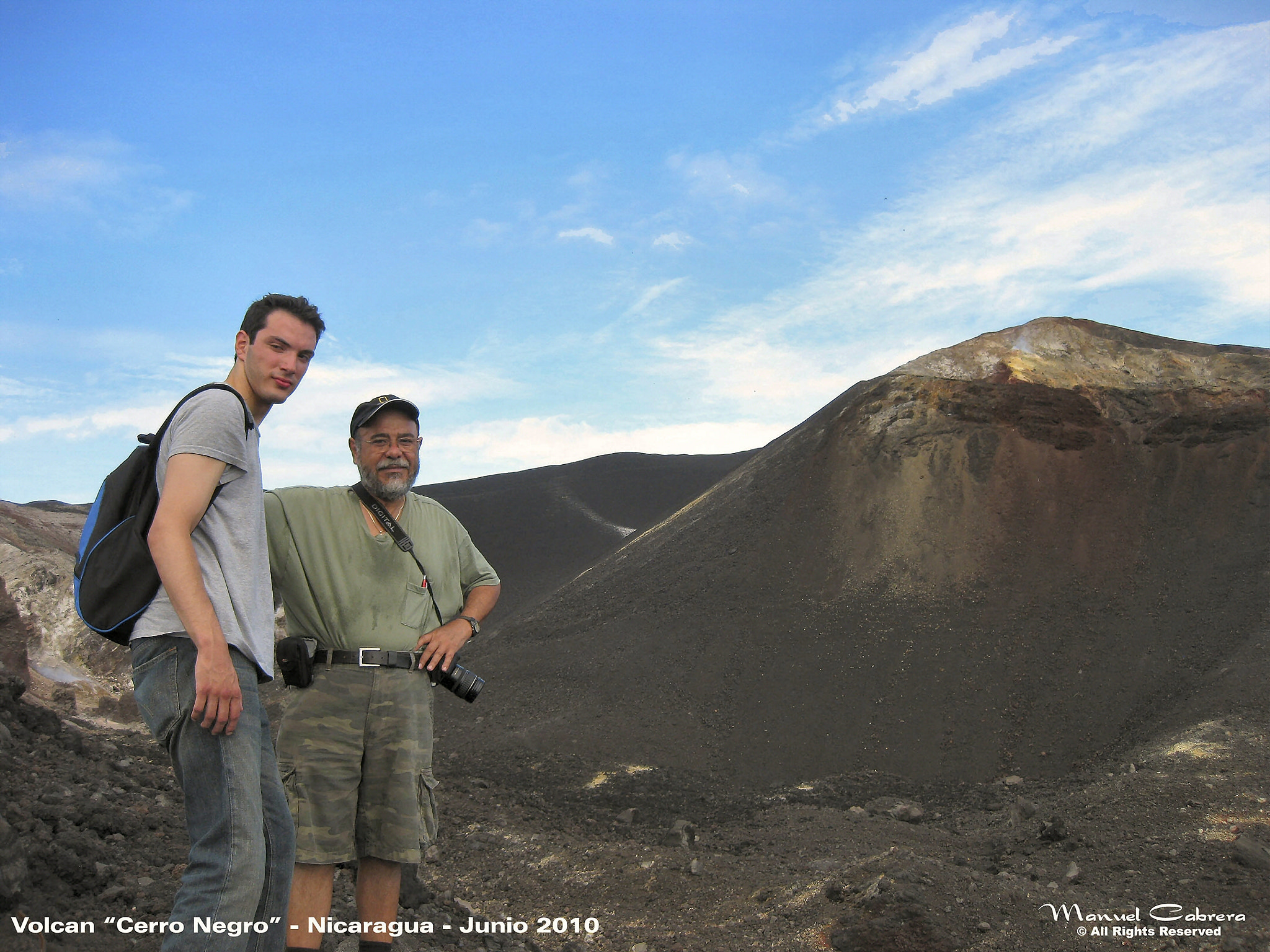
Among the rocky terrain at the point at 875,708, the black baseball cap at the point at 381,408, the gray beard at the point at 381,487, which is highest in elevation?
the black baseball cap at the point at 381,408

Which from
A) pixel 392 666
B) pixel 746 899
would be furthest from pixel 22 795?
pixel 746 899

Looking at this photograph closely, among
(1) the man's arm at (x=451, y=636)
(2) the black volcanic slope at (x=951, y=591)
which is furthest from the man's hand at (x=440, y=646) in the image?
(2) the black volcanic slope at (x=951, y=591)

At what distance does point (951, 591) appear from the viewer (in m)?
13.0

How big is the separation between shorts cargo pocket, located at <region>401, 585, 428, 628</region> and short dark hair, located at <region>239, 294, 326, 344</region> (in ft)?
3.38

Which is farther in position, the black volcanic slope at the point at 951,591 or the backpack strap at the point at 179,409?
the black volcanic slope at the point at 951,591

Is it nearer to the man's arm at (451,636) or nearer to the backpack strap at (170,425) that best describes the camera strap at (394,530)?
the man's arm at (451,636)

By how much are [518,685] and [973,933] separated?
889 cm

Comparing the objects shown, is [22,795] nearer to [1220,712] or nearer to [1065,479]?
[1220,712]

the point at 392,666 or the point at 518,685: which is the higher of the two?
the point at 392,666

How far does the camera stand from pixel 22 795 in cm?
482

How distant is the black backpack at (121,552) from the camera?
2346mm

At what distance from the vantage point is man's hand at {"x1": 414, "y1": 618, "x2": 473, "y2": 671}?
3295 mm

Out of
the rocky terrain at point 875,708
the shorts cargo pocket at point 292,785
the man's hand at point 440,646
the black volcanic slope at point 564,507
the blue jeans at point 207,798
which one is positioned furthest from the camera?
the black volcanic slope at point 564,507

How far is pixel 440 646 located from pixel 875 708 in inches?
351
